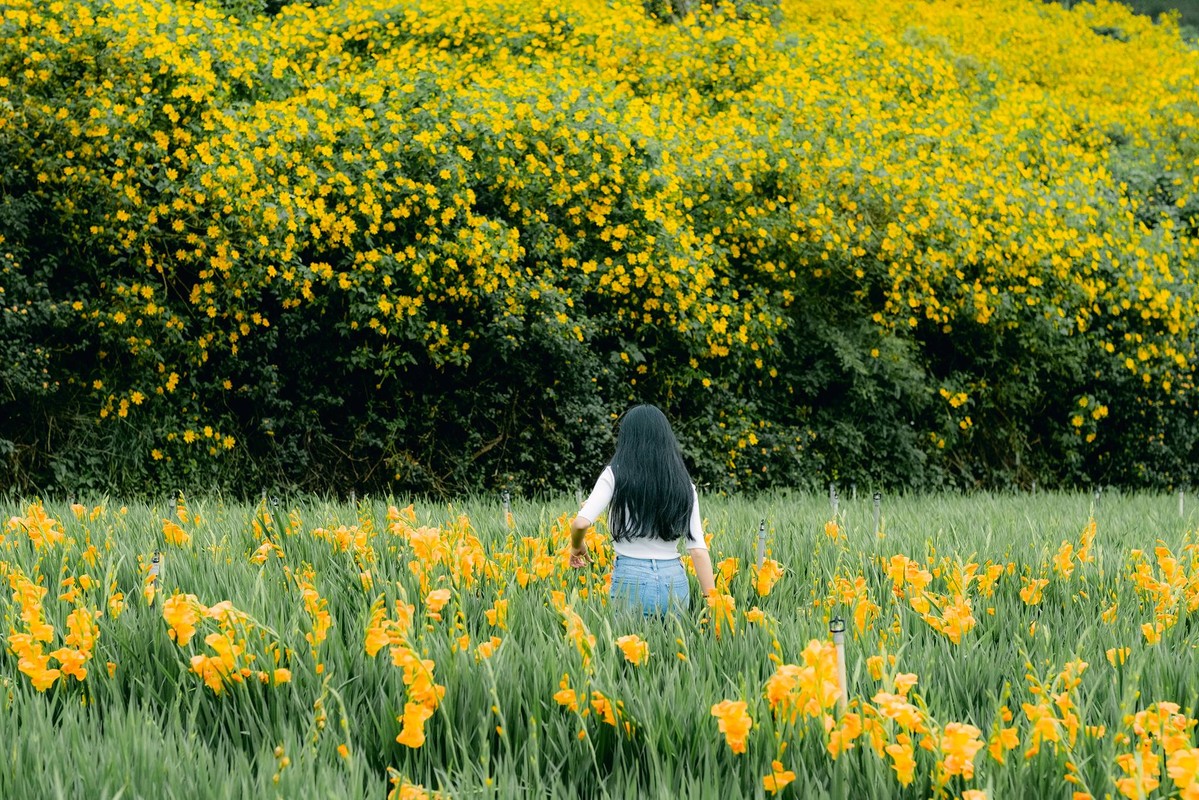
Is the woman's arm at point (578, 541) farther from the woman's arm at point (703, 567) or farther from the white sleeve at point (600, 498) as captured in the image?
the woman's arm at point (703, 567)

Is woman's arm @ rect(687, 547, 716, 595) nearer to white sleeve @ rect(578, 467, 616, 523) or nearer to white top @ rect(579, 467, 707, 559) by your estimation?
white top @ rect(579, 467, 707, 559)

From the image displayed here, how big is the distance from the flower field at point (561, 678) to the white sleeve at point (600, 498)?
0.74 ft

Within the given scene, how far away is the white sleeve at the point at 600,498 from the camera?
3.75m

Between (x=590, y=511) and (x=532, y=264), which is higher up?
(x=532, y=264)

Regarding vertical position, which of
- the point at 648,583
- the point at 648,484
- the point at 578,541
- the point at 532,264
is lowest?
the point at 648,583

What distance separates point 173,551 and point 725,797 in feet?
9.55

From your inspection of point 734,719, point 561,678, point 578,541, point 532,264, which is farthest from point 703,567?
point 532,264

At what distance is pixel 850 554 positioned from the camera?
15.1ft

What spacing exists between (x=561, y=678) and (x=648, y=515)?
3.53ft

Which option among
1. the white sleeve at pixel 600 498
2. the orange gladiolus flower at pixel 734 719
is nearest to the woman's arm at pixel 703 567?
the white sleeve at pixel 600 498

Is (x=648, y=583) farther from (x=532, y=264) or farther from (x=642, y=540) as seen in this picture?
(x=532, y=264)

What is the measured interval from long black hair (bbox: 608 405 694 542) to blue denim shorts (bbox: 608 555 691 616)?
0.30ft

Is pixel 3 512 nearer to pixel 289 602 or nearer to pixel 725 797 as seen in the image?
pixel 289 602

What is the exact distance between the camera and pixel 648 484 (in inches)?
148
